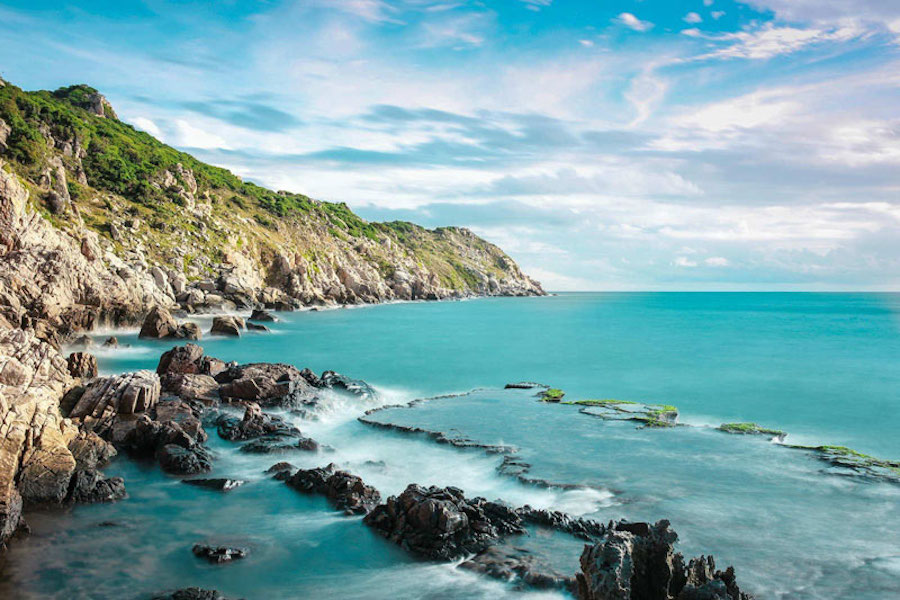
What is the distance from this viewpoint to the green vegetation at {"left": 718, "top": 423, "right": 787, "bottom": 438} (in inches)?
979

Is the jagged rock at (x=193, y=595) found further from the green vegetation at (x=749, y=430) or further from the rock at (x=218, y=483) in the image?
the green vegetation at (x=749, y=430)

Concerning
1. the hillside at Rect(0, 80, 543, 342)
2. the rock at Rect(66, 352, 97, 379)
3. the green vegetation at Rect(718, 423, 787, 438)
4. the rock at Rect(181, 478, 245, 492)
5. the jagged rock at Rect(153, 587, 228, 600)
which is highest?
the hillside at Rect(0, 80, 543, 342)

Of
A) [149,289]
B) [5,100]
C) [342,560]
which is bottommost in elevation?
[342,560]

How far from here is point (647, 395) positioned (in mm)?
34969

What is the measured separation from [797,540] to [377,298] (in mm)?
114846

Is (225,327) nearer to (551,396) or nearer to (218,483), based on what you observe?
(551,396)

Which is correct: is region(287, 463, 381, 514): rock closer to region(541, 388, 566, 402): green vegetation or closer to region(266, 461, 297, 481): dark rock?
region(266, 461, 297, 481): dark rock

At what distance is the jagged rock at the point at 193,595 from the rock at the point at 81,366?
19.0 metres

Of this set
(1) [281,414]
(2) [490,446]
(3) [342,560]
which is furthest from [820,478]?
(1) [281,414]

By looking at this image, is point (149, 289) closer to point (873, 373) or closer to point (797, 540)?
point (797, 540)

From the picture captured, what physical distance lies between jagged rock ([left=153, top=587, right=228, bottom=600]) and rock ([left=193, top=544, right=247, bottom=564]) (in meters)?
1.66

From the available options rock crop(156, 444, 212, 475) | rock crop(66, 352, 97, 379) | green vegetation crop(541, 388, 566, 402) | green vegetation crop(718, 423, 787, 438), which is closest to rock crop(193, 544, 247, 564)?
rock crop(156, 444, 212, 475)

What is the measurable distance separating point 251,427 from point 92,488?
7021 millimetres

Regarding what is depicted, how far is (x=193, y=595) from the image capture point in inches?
438
